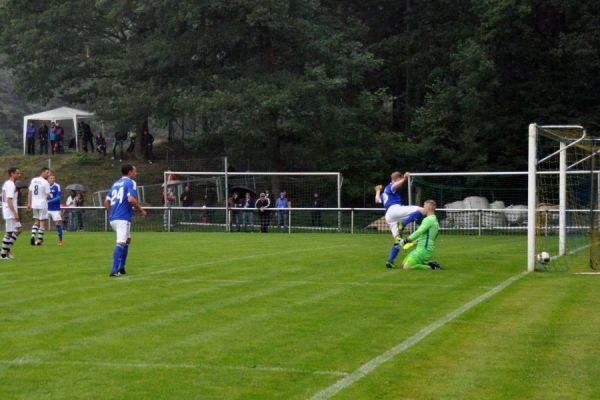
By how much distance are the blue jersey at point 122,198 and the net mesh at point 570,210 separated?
779cm

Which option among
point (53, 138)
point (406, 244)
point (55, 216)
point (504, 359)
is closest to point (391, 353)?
point (504, 359)

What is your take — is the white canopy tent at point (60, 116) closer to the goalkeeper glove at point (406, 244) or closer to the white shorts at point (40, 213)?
the white shorts at point (40, 213)

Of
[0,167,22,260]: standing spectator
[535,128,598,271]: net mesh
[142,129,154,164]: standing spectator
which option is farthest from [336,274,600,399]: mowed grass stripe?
[142,129,154,164]: standing spectator

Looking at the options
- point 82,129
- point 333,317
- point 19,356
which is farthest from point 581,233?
point 82,129

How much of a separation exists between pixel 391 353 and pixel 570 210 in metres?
19.1

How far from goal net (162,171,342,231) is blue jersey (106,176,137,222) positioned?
66.5 ft

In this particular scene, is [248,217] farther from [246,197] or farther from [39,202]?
[39,202]

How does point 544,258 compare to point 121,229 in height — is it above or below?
below

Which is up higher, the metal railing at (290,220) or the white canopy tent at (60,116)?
the white canopy tent at (60,116)

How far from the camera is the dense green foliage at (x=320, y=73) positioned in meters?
46.2

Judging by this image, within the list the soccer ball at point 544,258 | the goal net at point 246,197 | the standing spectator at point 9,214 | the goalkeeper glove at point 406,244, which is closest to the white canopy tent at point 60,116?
the goal net at point 246,197

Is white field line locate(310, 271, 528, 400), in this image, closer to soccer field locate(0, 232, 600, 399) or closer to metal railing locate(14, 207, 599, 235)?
soccer field locate(0, 232, 600, 399)

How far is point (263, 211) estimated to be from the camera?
3741 cm

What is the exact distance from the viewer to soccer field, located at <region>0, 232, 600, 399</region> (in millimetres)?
8227
